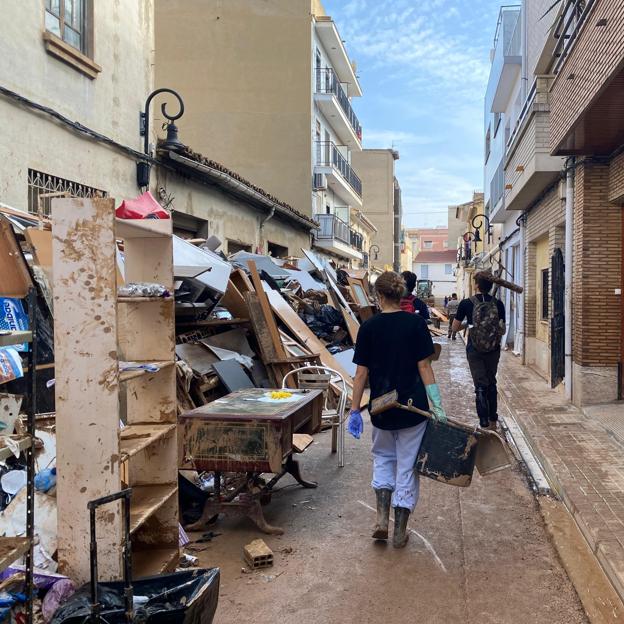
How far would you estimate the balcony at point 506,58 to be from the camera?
625 inches

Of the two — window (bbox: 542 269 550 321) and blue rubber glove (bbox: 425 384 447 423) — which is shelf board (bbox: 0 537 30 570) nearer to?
blue rubber glove (bbox: 425 384 447 423)

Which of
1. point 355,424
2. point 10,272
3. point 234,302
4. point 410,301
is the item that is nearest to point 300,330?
point 234,302

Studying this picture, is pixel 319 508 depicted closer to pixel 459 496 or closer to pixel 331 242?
pixel 459 496

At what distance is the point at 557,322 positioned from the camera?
1060 cm

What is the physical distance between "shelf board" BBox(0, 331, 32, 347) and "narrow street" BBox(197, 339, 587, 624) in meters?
1.88

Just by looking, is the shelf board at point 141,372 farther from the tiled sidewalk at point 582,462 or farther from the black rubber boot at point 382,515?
the tiled sidewalk at point 582,462

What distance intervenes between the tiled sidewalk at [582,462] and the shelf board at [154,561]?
2629mm

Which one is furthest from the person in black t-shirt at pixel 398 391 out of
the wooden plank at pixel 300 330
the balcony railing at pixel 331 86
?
the balcony railing at pixel 331 86

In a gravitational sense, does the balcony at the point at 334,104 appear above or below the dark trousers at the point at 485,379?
above

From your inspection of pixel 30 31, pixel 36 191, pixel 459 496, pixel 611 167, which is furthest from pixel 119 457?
pixel 611 167

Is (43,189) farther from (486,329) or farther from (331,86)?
(331,86)

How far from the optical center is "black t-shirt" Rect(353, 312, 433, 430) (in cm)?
424

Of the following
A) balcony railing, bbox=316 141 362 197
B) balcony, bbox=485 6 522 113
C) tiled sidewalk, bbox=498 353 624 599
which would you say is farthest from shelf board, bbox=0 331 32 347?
balcony railing, bbox=316 141 362 197

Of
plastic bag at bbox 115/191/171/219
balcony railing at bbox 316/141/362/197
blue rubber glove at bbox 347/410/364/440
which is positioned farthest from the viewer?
balcony railing at bbox 316/141/362/197
